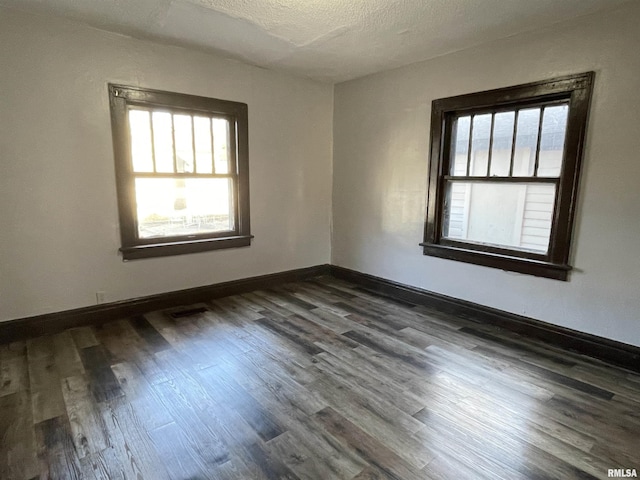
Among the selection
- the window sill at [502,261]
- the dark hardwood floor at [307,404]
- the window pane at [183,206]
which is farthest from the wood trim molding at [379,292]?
the window pane at [183,206]

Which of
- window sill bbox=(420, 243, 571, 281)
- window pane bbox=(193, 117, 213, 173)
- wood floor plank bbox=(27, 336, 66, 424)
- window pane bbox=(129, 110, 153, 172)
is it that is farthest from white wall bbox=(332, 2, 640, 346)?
wood floor plank bbox=(27, 336, 66, 424)

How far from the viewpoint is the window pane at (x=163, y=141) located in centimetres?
349

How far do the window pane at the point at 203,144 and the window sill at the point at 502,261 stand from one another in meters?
2.47

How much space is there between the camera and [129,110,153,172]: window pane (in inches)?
132

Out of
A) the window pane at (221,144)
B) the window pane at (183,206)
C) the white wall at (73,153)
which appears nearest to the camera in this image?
the white wall at (73,153)

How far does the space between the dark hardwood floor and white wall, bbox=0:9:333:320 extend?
483mm

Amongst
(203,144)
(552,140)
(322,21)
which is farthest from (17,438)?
(552,140)

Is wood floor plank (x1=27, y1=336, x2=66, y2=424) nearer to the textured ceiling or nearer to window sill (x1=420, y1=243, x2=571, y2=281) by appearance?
the textured ceiling

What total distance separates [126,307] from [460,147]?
3.62 metres

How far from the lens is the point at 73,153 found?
3047 millimetres

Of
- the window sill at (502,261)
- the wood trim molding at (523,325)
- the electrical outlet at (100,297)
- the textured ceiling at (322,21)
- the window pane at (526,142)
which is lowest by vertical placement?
the wood trim molding at (523,325)

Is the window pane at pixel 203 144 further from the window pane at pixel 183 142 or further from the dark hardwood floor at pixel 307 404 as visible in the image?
the dark hardwood floor at pixel 307 404

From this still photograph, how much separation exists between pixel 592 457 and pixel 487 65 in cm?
300

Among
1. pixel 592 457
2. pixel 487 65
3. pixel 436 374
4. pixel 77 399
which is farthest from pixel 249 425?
pixel 487 65
